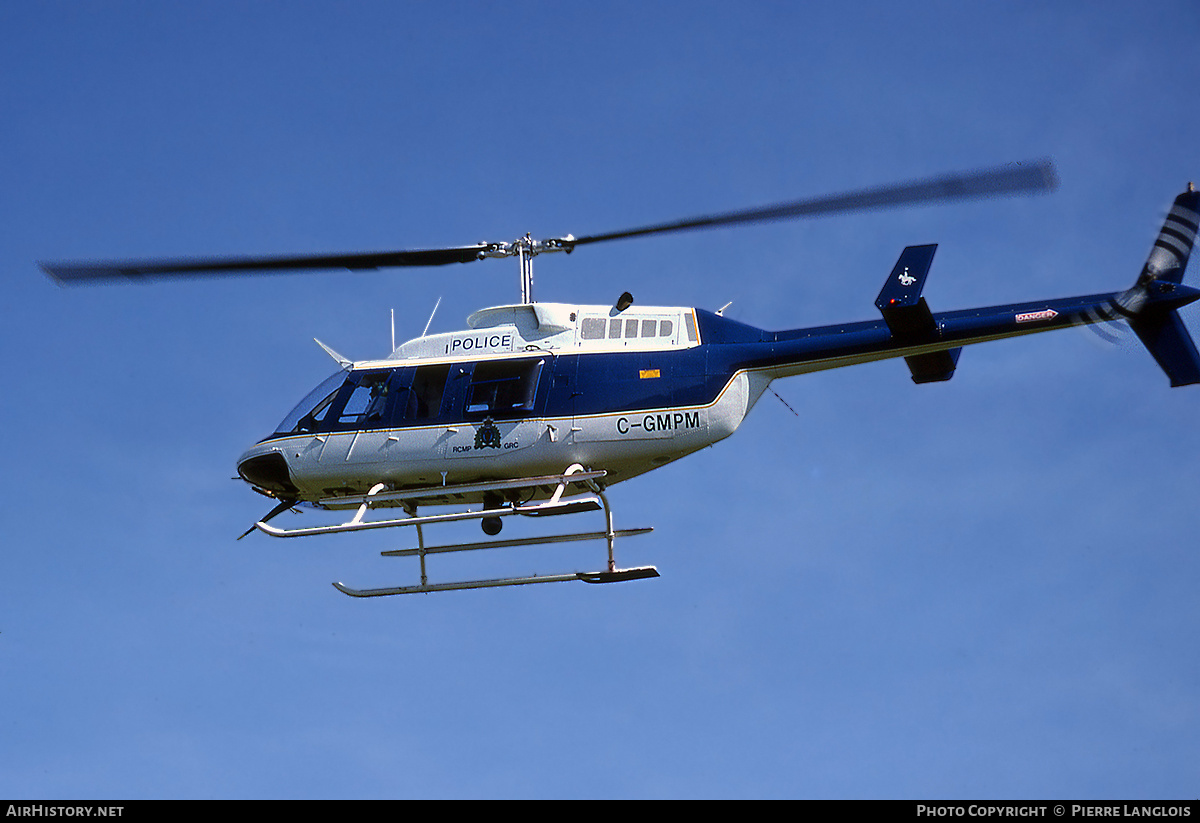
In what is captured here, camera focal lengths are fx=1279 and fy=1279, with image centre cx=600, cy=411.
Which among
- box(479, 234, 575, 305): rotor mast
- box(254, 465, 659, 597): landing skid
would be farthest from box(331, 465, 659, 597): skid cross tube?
box(479, 234, 575, 305): rotor mast

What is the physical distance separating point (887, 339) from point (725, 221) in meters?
3.35

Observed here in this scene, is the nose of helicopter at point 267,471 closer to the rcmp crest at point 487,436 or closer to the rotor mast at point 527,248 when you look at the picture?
the rcmp crest at point 487,436

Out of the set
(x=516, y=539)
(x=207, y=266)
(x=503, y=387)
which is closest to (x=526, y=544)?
(x=516, y=539)

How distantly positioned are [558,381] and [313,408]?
415 centimetres

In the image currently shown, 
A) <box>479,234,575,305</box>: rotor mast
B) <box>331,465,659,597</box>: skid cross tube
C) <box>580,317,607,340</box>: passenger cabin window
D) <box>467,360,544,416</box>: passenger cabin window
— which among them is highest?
<box>479,234,575,305</box>: rotor mast

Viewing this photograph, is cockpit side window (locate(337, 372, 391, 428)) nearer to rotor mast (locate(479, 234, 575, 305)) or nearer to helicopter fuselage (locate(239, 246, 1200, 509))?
helicopter fuselage (locate(239, 246, 1200, 509))

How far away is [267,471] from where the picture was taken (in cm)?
2042

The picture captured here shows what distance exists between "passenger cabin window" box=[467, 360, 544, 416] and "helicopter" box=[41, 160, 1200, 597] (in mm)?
22

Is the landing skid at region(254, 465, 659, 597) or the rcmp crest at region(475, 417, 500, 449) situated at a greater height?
the rcmp crest at region(475, 417, 500, 449)

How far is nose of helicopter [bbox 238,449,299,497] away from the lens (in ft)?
66.6

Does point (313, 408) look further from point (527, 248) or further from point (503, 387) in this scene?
point (527, 248)

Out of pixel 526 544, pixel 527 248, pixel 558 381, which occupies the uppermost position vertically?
pixel 527 248
